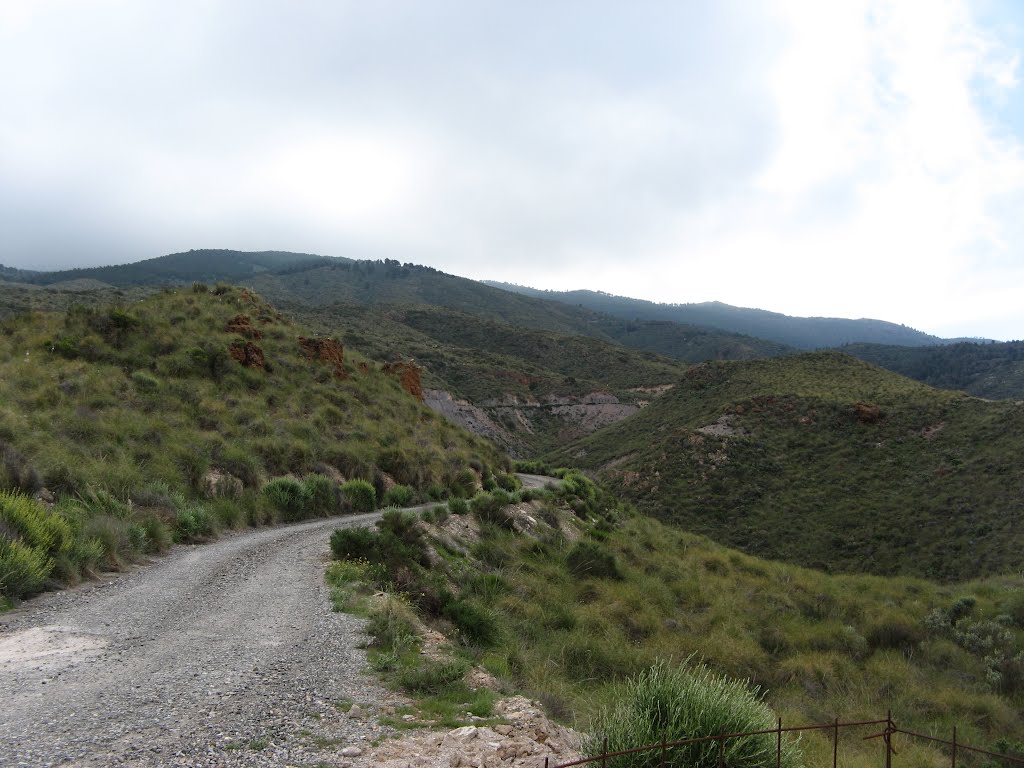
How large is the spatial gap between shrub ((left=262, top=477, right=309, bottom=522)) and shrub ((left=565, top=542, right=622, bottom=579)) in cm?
732

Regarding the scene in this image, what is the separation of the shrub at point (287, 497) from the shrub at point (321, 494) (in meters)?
0.18

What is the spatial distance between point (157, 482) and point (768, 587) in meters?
18.4

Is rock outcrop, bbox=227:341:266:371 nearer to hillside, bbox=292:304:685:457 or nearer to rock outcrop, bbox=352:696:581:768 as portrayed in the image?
rock outcrop, bbox=352:696:581:768

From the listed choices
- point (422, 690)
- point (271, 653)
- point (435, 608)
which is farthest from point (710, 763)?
point (435, 608)

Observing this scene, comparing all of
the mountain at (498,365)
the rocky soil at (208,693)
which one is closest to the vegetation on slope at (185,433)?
the rocky soil at (208,693)

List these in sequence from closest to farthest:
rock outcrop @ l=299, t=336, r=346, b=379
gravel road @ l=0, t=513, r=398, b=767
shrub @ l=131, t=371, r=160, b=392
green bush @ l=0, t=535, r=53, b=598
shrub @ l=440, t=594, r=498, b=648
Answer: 1. gravel road @ l=0, t=513, r=398, b=767
2. green bush @ l=0, t=535, r=53, b=598
3. shrub @ l=440, t=594, r=498, b=648
4. shrub @ l=131, t=371, r=160, b=392
5. rock outcrop @ l=299, t=336, r=346, b=379

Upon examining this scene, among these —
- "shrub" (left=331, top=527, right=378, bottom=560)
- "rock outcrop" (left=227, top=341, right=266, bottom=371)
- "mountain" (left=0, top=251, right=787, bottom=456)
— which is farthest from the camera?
"mountain" (left=0, top=251, right=787, bottom=456)

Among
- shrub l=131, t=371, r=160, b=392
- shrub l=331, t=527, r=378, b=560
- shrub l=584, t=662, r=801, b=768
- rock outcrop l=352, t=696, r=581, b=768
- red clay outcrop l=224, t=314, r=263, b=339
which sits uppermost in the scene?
red clay outcrop l=224, t=314, r=263, b=339

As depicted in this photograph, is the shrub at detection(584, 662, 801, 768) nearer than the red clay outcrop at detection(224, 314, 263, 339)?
Yes

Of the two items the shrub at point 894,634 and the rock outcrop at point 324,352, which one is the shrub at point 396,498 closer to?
the rock outcrop at point 324,352

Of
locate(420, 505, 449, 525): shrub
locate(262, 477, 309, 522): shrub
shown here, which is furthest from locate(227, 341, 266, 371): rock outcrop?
locate(420, 505, 449, 525): shrub

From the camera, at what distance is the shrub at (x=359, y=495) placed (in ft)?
58.8

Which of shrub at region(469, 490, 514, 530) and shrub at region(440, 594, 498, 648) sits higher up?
shrub at region(440, 594, 498, 648)

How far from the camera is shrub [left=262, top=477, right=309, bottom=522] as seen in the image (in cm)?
1552
